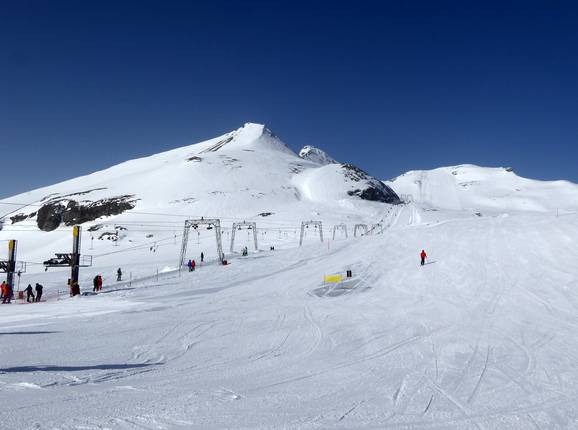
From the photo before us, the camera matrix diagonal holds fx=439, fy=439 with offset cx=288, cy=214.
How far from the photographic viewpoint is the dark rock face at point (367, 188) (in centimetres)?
13612

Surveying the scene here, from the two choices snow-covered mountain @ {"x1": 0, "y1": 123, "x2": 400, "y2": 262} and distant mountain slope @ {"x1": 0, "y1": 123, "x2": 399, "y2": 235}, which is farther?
distant mountain slope @ {"x1": 0, "y1": 123, "x2": 399, "y2": 235}

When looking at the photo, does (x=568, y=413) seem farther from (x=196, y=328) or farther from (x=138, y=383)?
(x=196, y=328)

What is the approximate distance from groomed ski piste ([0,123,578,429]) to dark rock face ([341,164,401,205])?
103388 mm

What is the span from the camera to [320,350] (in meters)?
12.2

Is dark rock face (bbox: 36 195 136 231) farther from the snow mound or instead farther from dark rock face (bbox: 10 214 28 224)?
the snow mound

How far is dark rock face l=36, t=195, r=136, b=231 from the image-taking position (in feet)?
385

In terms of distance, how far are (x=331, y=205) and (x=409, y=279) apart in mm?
92010

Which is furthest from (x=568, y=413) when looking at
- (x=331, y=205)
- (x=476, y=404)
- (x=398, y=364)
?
(x=331, y=205)

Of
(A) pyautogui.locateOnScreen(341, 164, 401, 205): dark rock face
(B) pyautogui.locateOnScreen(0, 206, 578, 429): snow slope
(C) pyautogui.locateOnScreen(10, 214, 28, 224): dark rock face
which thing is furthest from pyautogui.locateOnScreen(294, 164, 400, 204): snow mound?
(B) pyautogui.locateOnScreen(0, 206, 578, 429): snow slope

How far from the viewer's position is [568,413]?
7652 millimetres

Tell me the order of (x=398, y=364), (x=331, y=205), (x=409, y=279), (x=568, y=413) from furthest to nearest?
(x=331, y=205), (x=409, y=279), (x=398, y=364), (x=568, y=413)

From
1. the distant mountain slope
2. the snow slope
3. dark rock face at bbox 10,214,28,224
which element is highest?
the distant mountain slope

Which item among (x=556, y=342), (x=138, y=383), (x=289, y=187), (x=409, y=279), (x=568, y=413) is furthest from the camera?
(x=289, y=187)

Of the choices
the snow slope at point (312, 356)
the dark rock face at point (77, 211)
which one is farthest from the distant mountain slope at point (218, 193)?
the snow slope at point (312, 356)
